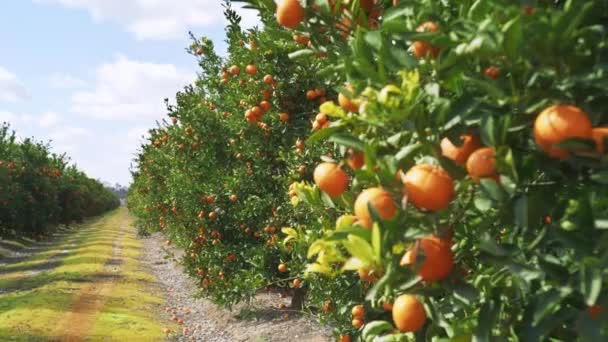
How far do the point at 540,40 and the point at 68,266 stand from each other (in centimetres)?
2095

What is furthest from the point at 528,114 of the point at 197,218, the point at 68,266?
the point at 68,266

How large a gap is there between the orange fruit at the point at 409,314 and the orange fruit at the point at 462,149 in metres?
0.45

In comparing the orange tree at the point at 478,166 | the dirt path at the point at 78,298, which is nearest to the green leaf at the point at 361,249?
the orange tree at the point at 478,166

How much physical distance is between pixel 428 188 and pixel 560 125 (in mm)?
367

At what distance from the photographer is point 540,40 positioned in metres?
1.43

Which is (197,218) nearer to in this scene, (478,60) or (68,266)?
(478,60)

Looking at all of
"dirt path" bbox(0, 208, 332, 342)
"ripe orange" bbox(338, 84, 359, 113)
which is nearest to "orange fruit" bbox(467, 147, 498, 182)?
"ripe orange" bbox(338, 84, 359, 113)

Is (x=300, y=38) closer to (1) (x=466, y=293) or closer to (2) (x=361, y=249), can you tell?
(2) (x=361, y=249)

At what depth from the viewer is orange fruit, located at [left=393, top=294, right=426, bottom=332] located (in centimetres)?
167

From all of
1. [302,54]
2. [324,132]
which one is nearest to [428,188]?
[324,132]

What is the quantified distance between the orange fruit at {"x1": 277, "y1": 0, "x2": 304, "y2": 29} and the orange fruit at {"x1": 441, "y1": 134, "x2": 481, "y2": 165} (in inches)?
32.5

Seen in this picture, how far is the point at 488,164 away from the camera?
5.01 ft

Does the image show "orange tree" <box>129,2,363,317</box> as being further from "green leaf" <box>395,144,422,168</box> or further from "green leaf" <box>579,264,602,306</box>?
"green leaf" <box>579,264,602,306</box>

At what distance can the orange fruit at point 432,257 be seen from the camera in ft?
5.15
